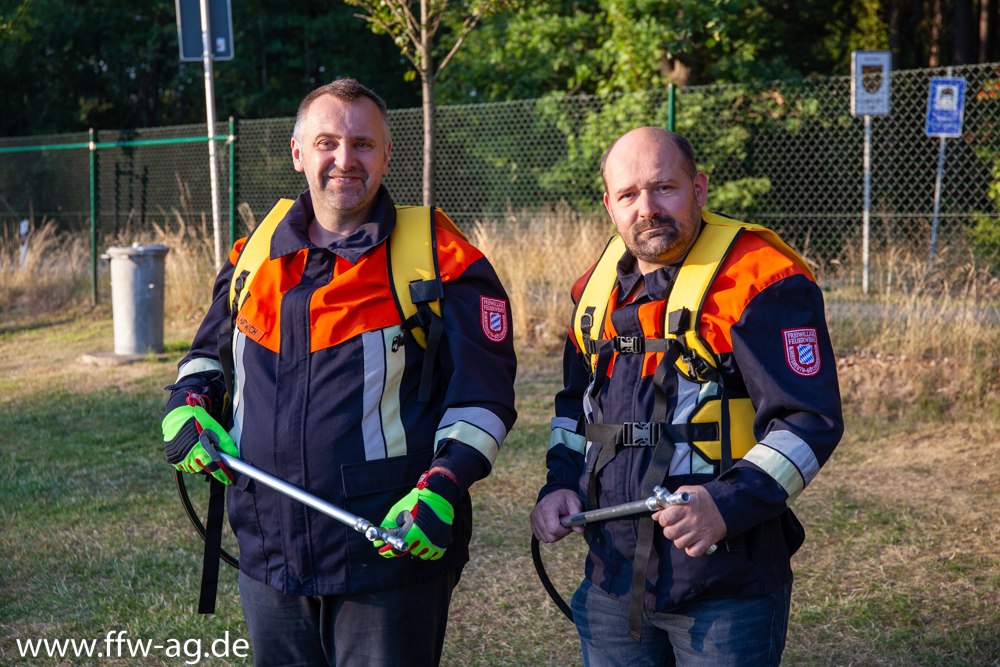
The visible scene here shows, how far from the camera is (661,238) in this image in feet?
6.48

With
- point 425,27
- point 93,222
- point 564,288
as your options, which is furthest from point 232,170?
point 564,288

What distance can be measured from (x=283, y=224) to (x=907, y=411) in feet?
18.5

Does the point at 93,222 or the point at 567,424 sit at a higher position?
the point at 93,222

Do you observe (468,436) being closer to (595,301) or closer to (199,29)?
(595,301)

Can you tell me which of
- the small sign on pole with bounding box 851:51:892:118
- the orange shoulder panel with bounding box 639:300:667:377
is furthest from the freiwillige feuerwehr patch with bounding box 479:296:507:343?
the small sign on pole with bounding box 851:51:892:118

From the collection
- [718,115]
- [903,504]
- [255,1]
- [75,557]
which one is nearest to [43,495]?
[75,557]

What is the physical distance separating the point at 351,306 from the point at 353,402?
0.72 feet

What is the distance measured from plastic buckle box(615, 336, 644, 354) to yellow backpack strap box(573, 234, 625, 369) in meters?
0.10

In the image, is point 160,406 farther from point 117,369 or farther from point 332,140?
point 332,140

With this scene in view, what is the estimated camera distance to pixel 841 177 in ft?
38.7

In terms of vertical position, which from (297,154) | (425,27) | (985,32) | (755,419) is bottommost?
(755,419)

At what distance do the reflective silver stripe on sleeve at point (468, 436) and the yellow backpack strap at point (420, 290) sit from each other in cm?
10

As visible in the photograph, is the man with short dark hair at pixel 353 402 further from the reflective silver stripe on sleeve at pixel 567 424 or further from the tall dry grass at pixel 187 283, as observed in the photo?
the tall dry grass at pixel 187 283

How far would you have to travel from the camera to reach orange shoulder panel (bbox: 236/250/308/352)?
6.82 ft
